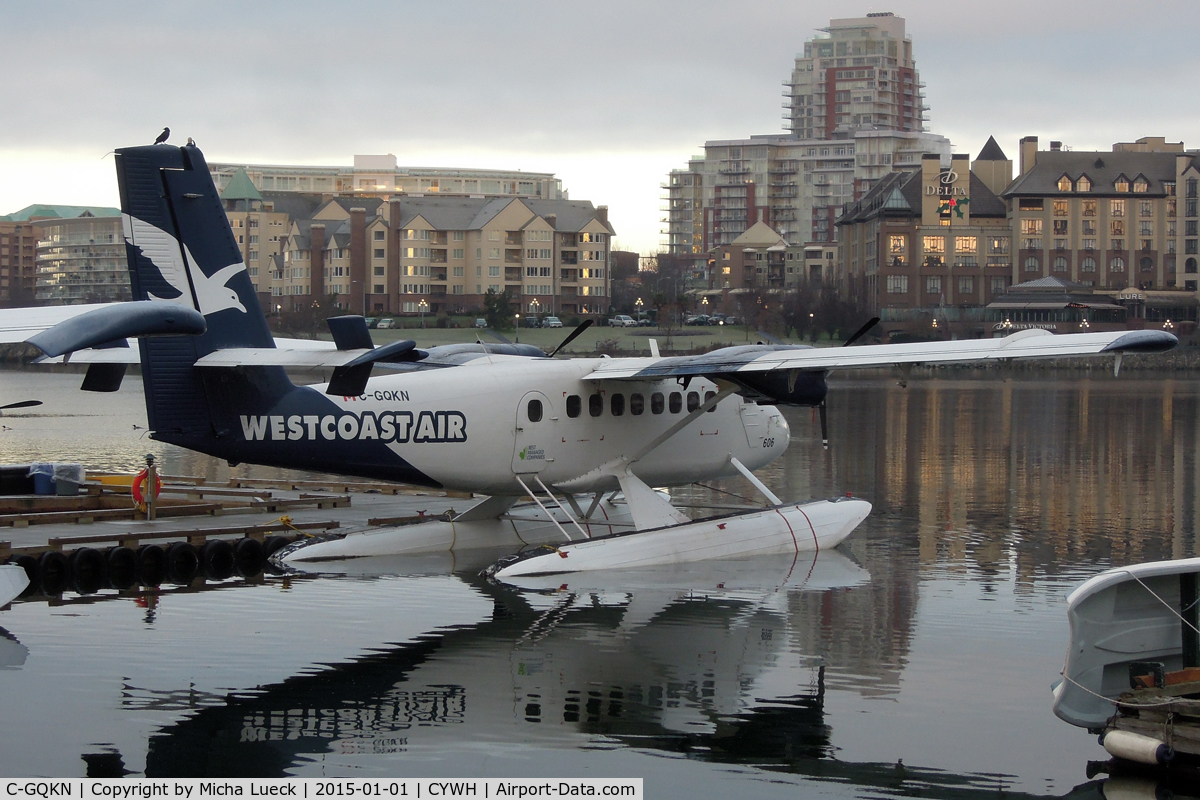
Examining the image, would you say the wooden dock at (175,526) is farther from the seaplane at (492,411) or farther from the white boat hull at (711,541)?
the white boat hull at (711,541)

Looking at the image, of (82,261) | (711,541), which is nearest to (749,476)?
(711,541)

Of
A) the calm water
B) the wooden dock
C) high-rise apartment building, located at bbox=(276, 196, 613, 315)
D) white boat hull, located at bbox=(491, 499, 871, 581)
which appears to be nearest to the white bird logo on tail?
the wooden dock

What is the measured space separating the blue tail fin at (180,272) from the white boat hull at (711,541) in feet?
14.0

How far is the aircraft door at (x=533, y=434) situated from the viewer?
1814cm

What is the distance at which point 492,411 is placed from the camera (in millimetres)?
17938

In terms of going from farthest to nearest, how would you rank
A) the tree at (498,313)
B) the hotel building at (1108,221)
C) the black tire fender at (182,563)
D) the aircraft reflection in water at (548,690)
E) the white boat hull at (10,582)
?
the hotel building at (1108,221), the tree at (498,313), the black tire fender at (182,563), the white boat hull at (10,582), the aircraft reflection in water at (548,690)

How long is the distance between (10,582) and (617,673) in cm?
617

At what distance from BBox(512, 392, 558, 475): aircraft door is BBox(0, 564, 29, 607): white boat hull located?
6.69 meters

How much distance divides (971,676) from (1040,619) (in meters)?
2.82

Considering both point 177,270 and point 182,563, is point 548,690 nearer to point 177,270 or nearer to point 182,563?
point 182,563

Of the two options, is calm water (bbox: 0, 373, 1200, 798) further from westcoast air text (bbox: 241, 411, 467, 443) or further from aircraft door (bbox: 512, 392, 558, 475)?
westcoast air text (bbox: 241, 411, 467, 443)

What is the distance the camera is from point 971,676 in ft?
42.5

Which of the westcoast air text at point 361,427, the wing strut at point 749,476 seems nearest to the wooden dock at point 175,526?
the westcoast air text at point 361,427

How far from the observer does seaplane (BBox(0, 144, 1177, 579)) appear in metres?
16.4
